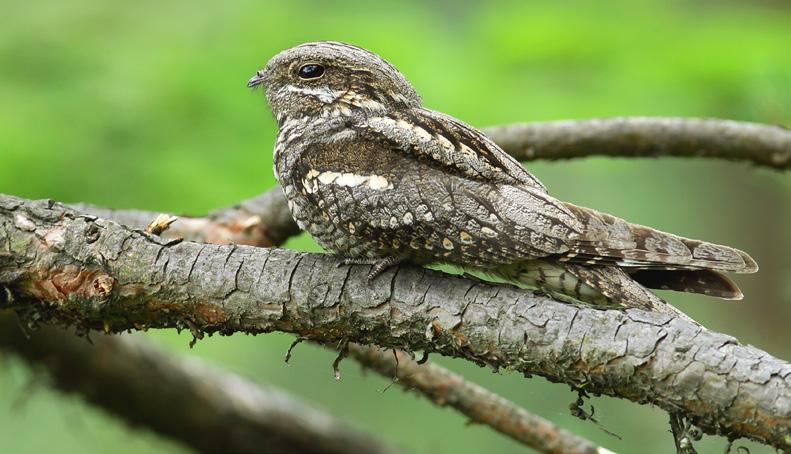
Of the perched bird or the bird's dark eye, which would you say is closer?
the perched bird

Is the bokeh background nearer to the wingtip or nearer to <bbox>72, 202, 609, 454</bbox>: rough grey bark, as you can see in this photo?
<bbox>72, 202, 609, 454</bbox>: rough grey bark

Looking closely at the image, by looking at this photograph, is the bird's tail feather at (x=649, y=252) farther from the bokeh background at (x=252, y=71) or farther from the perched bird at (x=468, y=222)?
the bokeh background at (x=252, y=71)

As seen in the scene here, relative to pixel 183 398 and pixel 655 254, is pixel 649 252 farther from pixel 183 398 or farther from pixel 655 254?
pixel 183 398

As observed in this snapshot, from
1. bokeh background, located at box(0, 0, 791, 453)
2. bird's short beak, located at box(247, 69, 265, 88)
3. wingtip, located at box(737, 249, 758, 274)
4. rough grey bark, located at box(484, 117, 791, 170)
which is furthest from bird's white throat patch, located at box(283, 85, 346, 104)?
wingtip, located at box(737, 249, 758, 274)

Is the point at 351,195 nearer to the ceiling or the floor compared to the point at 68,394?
nearer to the ceiling

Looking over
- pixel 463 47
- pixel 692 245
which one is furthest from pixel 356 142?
pixel 463 47

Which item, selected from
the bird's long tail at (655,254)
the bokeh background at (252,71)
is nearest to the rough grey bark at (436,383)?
the bokeh background at (252,71)

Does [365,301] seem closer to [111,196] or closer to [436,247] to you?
[436,247]
